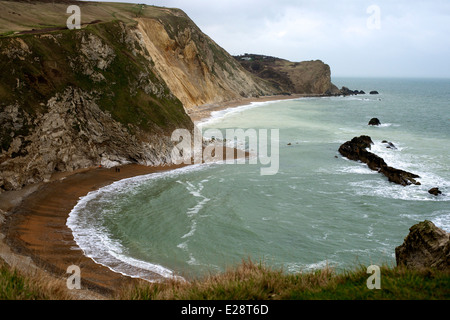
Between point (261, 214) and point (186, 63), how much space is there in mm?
61317

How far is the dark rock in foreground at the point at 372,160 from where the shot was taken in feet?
105

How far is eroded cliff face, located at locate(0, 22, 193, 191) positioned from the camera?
26984 millimetres

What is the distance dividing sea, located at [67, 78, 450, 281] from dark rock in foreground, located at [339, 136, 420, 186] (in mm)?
759

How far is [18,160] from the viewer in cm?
2578

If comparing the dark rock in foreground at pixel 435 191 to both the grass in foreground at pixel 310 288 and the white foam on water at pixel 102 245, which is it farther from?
the grass in foreground at pixel 310 288

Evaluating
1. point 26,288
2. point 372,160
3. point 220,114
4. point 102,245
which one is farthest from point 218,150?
point 26,288

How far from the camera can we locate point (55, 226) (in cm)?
2072

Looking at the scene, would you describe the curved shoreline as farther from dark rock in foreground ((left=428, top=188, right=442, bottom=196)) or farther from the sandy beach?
dark rock in foreground ((left=428, top=188, right=442, bottom=196))

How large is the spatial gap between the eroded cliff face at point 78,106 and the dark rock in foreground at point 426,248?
24.1 meters

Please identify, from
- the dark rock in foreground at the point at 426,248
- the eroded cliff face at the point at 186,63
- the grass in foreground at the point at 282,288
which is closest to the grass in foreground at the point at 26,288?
the grass in foreground at the point at 282,288

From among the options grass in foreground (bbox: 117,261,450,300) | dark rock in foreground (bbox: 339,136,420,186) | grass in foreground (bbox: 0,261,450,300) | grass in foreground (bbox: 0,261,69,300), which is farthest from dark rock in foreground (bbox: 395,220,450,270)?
dark rock in foreground (bbox: 339,136,420,186)

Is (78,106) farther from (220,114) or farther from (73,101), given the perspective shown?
(220,114)

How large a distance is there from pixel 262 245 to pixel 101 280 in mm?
8617
